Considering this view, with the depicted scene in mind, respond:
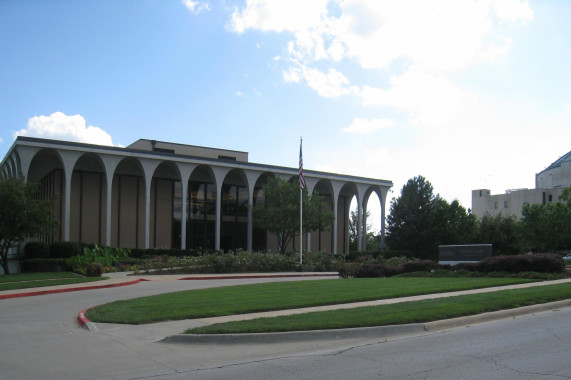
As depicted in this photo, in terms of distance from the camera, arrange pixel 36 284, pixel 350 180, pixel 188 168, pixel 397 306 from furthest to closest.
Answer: pixel 350 180 → pixel 188 168 → pixel 36 284 → pixel 397 306

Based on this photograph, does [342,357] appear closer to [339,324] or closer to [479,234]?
[339,324]

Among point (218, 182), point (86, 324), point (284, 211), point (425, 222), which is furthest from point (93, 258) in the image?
point (425, 222)

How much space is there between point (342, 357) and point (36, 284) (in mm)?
17374

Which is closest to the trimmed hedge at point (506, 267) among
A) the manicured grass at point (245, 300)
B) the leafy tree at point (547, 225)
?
the manicured grass at point (245, 300)

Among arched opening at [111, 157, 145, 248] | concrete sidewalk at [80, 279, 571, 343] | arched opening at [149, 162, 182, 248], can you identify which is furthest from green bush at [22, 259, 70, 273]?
concrete sidewalk at [80, 279, 571, 343]

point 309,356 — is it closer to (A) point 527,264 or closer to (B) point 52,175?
(A) point 527,264

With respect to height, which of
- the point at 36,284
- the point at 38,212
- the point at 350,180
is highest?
the point at 350,180

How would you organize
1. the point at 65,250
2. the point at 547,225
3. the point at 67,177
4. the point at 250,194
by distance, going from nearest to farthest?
the point at 65,250 < the point at 67,177 < the point at 250,194 < the point at 547,225

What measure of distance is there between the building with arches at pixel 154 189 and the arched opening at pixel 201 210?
3.6 inches

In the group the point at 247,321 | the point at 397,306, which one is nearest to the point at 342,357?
the point at 247,321

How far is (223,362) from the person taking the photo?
878cm

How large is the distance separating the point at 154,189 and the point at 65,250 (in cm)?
1352

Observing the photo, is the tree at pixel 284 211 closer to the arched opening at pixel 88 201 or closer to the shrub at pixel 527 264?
the arched opening at pixel 88 201

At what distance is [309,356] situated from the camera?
901 centimetres
